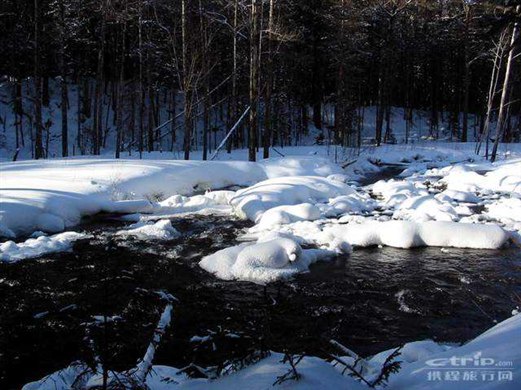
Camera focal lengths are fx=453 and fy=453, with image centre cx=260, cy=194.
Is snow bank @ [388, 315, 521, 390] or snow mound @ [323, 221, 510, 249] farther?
snow mound @ [323, 221, 510, 249]

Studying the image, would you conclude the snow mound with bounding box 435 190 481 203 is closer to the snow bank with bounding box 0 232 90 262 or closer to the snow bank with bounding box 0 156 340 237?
the snow bank with bounding box 0 156 340 237

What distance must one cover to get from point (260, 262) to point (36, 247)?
4.11m

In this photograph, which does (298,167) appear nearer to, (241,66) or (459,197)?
(459,197)

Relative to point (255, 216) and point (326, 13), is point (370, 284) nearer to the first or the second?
point (255, 216)

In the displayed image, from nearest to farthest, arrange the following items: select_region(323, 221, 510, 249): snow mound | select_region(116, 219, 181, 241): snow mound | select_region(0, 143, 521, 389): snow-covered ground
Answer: select_region(0, 143, 521, 389): snow-covered ground < select_region(323, 221, 510, 249): snow mound < select_region(116, 219, 181, 241): snow mound

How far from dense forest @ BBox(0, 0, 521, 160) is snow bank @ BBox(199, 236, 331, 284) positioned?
12.1m

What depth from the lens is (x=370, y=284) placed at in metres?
6.71

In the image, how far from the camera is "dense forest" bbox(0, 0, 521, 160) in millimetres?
22312

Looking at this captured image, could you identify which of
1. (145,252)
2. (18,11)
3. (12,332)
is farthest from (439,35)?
(12,332)

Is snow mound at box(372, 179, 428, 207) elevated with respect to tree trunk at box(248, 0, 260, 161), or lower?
lower

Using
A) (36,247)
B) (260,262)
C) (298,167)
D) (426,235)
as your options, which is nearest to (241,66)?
(298,167)

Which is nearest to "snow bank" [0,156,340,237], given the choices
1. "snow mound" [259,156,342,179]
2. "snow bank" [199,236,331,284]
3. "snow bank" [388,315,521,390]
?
"snow mound" [259,156,342,179]

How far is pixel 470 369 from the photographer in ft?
9.23

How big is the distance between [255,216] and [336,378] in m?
8.05
